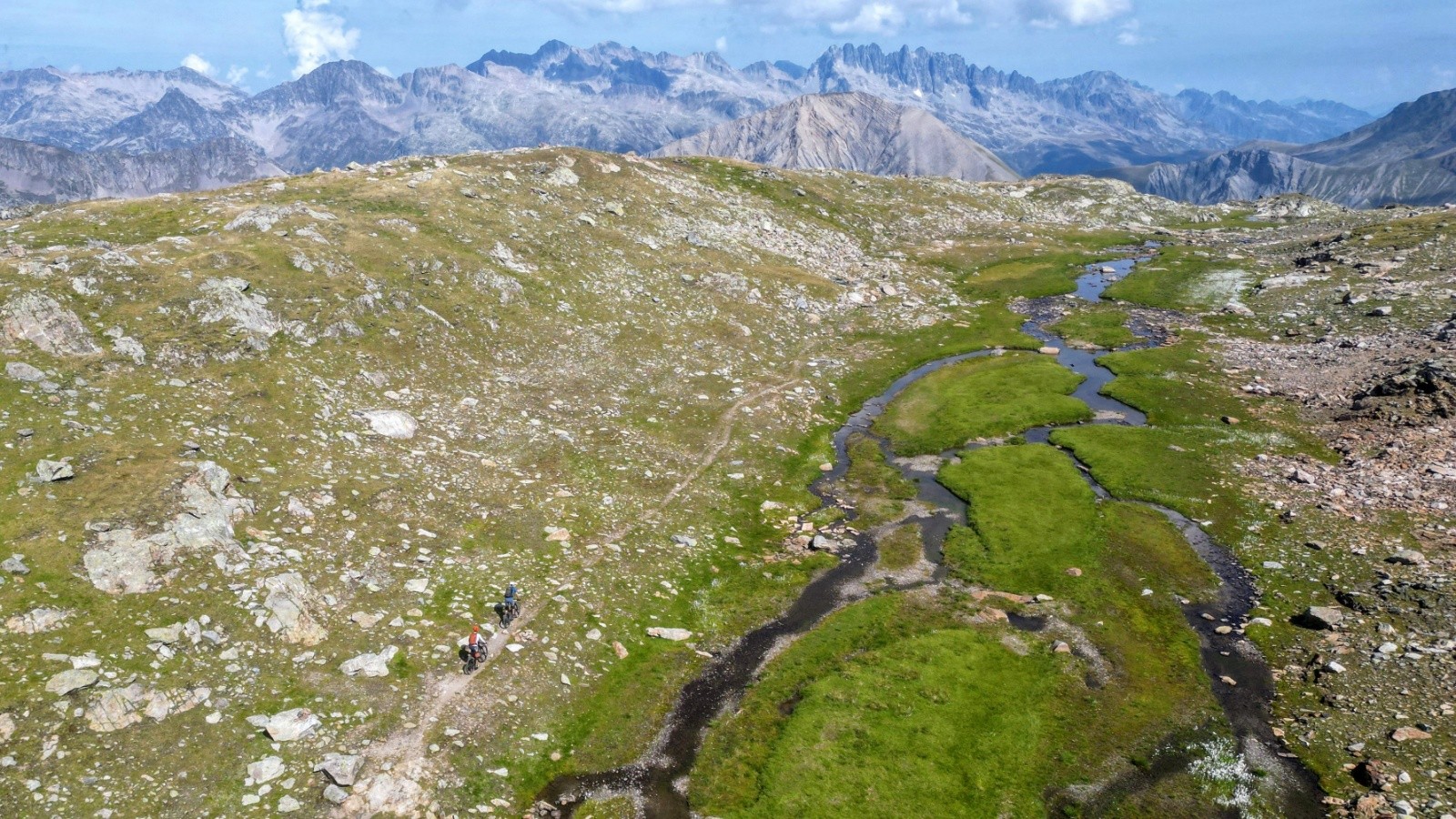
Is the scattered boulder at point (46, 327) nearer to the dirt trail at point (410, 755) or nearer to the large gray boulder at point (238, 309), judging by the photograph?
the large gray boulder at point (238, 309)

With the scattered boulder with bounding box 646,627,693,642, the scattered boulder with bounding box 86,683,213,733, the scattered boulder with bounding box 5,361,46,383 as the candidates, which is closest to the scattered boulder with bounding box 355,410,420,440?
the scattered boulder with bounding box 5,361,46,383

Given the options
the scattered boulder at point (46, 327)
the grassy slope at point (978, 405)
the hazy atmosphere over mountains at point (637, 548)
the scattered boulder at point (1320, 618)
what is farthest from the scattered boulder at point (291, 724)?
the scattered boulder at point (1320, 618)

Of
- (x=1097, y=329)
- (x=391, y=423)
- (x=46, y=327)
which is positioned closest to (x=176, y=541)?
(x=391, y=423)

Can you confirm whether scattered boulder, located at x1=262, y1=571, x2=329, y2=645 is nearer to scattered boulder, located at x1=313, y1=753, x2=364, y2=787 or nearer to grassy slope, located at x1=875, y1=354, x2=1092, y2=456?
scattered boulder, located at x1=313, y1=753, x2=364, y2=787

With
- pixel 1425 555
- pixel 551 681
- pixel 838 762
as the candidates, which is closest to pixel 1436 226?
pixel 1425 555

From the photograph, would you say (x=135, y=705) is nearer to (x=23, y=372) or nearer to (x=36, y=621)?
(x=36, y=621)
